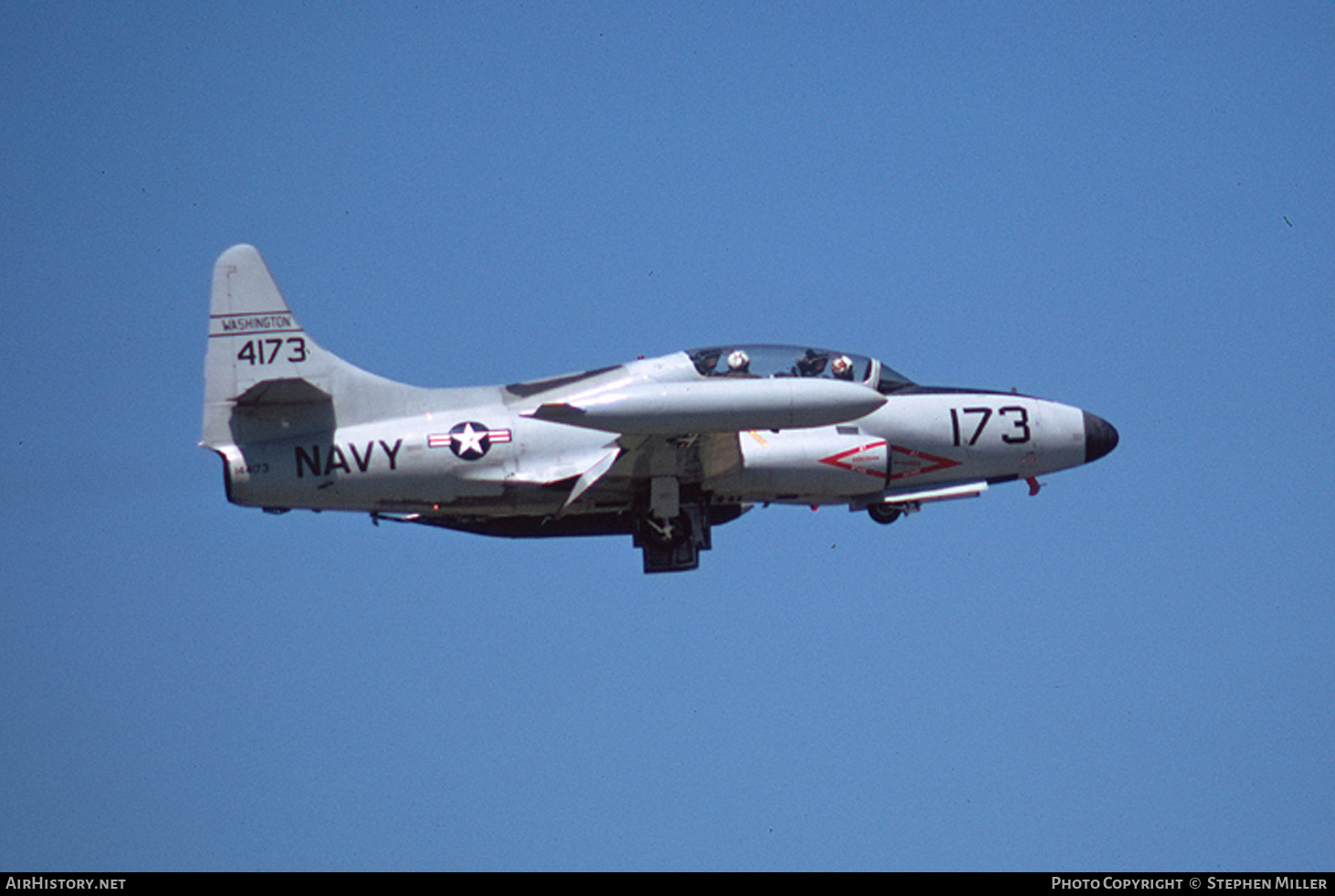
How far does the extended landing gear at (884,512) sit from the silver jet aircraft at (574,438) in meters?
0.23

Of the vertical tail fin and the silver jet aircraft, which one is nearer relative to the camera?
the silver jet aircraft

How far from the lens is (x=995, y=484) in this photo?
85.1ft

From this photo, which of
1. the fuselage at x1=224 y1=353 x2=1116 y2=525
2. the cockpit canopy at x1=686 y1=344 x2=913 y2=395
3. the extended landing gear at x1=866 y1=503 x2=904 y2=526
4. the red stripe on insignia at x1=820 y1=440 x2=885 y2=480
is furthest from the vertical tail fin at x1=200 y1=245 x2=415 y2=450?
the extended landing gear at x1=866 y1=503 x2=904 y2=526

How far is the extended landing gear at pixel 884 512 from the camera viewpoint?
1001 inches

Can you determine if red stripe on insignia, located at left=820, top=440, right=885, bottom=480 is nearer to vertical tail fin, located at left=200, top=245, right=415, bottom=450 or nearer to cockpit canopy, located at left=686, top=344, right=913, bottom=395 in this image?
cockpit canopy, located at left=686, top=344, right=913, bottom=395

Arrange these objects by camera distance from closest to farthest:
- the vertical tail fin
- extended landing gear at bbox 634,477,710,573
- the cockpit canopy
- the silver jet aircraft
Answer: the silver jet aircraft < the vertical tail fin < the cockpit canopy < extended landing gear at bbox 634,477,710,573

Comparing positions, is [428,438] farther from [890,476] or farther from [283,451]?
[890,476]

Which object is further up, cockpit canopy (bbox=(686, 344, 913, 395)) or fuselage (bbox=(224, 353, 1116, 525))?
cockpit canopy (bbox=(686, 344, 913, 395))

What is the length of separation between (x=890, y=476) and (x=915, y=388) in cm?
129

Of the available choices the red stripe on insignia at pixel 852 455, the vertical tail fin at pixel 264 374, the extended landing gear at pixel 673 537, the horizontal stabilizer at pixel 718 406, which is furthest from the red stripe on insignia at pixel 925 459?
the vertical tail fin at pixel 264 374

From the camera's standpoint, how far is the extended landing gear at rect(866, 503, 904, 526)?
1001 inches

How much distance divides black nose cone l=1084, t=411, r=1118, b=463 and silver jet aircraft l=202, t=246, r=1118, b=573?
175 cm

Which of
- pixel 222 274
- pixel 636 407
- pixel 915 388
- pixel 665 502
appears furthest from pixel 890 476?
pixel 222 274

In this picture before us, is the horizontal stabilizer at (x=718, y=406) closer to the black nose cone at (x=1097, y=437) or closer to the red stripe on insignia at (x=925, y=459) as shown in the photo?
the red stripe on insignia at (x=925, y=459)
